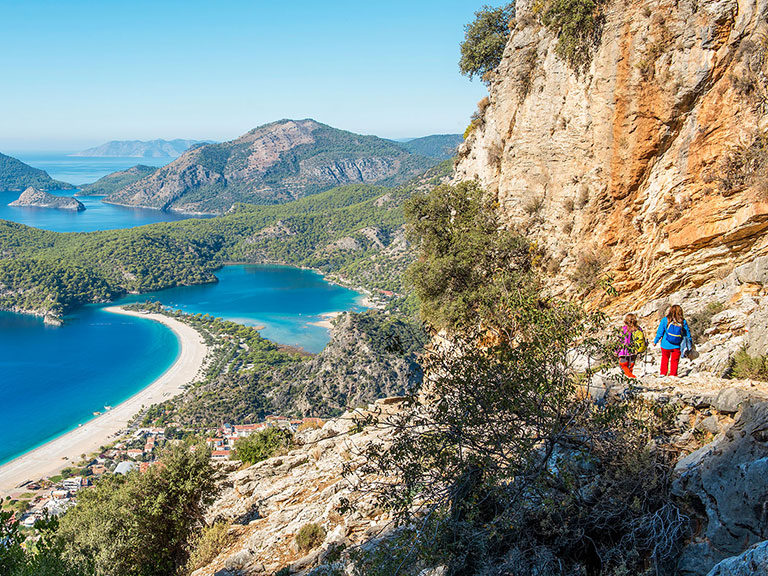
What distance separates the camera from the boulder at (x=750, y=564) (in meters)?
3.25

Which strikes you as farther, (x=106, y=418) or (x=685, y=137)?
(x=106, y=418)

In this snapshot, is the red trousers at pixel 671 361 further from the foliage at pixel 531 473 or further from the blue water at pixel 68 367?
the blue water at pixel 68 367

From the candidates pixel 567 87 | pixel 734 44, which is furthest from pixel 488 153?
pixel 734 44

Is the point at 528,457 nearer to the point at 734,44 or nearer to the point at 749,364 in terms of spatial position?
the point at 749,364

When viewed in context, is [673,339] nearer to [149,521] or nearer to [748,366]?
[748,366]

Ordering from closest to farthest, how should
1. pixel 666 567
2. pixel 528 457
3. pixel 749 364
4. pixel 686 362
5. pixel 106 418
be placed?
pixel 666 567 → pixel 528 457 → pixel 749 364 → pixel 686 362 → pixel 106 418

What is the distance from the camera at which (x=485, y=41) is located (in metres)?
17.5

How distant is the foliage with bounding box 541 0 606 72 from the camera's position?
10508 mm

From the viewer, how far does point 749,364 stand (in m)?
6.57

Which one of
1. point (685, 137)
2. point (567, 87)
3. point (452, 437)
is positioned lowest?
point (452, 437)

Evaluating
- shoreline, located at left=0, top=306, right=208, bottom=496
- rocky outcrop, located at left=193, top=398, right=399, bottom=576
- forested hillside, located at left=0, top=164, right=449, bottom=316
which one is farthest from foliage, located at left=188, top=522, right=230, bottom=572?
forested hillside, located at left=0, top=164, right=449, bottom=316

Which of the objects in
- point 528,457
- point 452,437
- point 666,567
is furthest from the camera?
point 452,437

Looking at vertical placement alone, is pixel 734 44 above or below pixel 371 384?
above

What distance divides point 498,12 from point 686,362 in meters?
15.0
